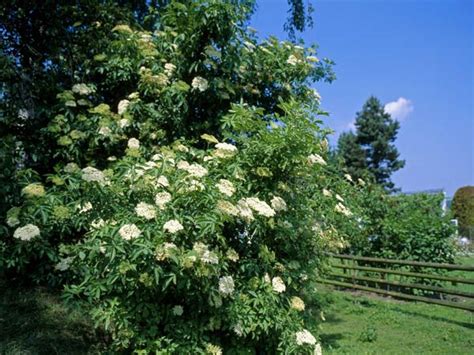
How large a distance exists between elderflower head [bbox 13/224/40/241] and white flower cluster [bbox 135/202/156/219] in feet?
3.16

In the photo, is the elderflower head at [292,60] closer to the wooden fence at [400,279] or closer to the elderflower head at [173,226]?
the elderflower head at [173,226]

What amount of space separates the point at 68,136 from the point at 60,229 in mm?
1094

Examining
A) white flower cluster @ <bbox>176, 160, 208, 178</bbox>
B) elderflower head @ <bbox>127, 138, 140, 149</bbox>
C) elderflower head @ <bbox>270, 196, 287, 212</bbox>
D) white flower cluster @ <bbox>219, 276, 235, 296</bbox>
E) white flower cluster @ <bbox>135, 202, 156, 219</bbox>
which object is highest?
elderflower head @ <bbox>127, 138, 140, 149</bbox>

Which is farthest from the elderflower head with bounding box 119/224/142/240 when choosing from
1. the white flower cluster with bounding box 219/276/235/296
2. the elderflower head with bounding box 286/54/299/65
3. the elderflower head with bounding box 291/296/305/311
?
the elderflower head with bounding box 286/54/299/65

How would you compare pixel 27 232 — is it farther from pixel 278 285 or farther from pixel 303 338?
pixel 303 338

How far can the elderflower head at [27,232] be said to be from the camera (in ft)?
10.6

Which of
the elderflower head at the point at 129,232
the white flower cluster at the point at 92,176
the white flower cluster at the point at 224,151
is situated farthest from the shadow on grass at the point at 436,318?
the white flower cluster at the point at 92,176

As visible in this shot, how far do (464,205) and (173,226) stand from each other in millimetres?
23883

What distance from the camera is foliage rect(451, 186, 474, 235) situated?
74.1ft

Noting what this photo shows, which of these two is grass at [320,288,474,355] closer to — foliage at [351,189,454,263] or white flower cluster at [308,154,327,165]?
foliage at [351,189,454,263]

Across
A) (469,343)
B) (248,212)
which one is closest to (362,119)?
(469,343)

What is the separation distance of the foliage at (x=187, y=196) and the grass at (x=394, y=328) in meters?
1.67

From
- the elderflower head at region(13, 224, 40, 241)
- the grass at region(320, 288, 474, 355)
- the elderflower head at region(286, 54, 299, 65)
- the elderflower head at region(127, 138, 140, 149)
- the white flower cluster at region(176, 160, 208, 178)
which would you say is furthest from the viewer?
the grass at region(320, 288, 474, 355)

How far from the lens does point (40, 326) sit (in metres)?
3.89
